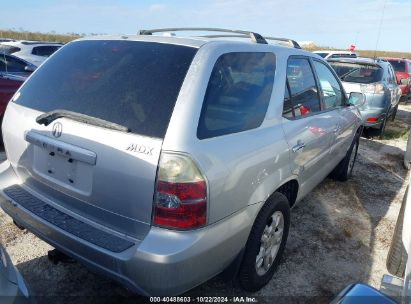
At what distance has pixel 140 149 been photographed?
1.88m

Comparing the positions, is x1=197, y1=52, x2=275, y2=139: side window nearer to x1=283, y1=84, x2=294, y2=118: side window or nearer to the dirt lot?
x1=283, y1=84, x2=294, y2=118: side window

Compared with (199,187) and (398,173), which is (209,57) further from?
(398,173)

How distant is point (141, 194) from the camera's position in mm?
1898

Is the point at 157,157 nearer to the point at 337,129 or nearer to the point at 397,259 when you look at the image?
the point at 397,259

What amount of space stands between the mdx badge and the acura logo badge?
531mm

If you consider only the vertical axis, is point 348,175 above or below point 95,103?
below

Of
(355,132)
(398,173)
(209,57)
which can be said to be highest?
(209,57)

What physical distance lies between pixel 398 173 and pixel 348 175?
118 cm

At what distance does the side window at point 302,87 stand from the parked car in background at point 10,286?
7.04ft

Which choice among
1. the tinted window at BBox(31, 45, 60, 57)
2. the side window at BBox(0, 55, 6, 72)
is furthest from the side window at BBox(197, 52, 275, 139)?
the tinted window at BBox(31, 45, 60, 57)

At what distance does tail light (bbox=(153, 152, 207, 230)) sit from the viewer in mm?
1844

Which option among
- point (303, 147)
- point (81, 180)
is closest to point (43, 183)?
point (81, 180)

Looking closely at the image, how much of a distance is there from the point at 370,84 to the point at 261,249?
224 inches

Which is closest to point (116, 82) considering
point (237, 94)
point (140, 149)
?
point (140, 149)
